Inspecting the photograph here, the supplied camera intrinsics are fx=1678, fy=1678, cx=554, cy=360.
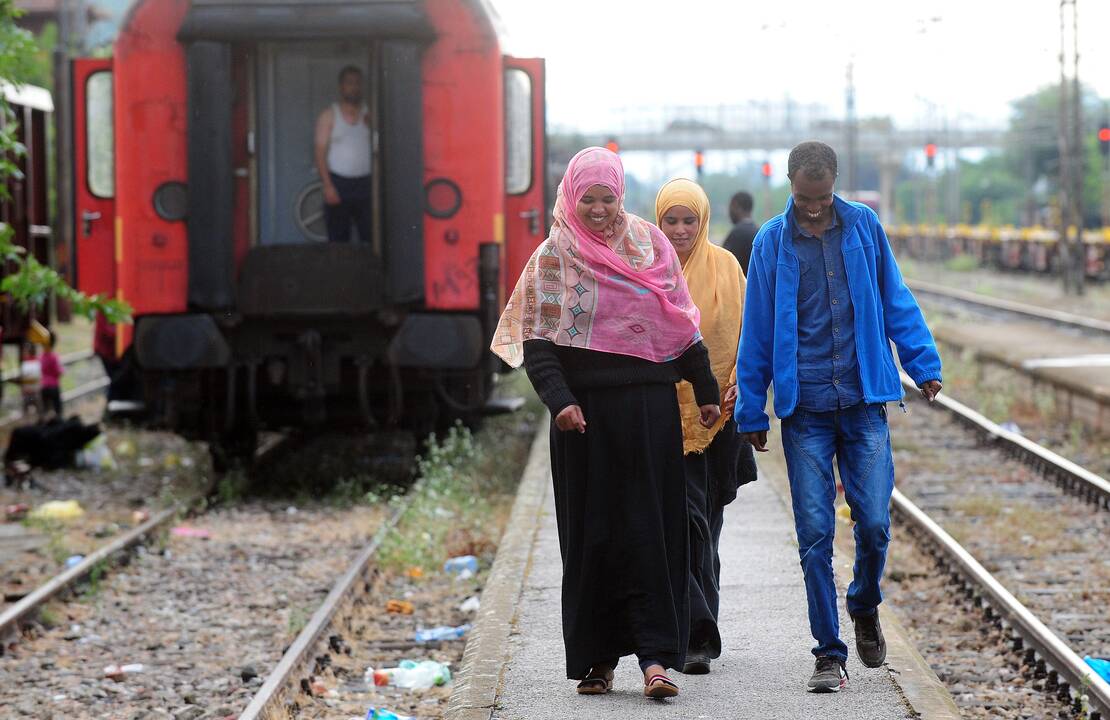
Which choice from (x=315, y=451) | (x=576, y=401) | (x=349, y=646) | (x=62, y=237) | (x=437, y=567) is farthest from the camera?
(x=62, y=237)

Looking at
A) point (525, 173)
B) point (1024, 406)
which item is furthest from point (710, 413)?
point (1024, 406)

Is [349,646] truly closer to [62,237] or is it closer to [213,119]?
[213,119]

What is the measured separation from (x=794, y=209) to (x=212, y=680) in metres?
3.07

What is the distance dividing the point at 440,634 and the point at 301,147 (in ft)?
15.2

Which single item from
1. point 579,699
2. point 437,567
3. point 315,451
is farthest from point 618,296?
point 315,451

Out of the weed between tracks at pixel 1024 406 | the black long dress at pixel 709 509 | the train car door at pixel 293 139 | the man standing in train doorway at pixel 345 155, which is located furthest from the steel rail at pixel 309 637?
the weed between tracks at pixel 1024 406

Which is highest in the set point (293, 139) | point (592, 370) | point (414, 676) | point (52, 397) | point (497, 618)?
point (293, 139)

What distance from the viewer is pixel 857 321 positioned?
17.1ft

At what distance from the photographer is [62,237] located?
2139 centimetres

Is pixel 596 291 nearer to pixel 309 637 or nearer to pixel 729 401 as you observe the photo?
pixel 729 401

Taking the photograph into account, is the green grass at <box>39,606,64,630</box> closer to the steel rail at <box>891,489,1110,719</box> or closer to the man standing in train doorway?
the man standing in train doorway

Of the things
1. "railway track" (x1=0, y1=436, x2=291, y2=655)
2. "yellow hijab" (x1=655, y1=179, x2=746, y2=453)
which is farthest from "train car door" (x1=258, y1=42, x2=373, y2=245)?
"yellow hijab" (x1=655, y1=179, x2=746, y2=453)

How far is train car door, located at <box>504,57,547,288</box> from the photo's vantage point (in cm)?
1072

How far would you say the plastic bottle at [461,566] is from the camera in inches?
339
